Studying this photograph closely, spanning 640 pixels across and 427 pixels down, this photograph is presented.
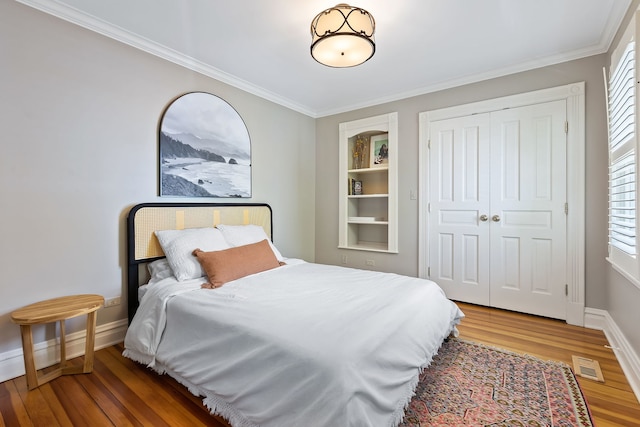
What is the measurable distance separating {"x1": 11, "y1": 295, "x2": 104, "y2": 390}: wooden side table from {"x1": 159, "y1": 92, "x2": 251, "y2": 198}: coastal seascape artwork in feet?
3.49

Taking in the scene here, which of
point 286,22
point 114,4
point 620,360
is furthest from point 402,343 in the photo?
point 114,4

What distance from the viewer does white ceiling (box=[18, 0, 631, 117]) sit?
6.86ft

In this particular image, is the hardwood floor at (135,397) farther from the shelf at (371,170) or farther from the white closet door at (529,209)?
the shelf at (371,170)

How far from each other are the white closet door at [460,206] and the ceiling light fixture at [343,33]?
5.67 feet

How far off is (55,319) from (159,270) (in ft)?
2.39

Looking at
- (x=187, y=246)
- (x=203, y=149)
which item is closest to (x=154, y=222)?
(x=187, y=246)

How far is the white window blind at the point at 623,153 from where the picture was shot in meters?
1.81

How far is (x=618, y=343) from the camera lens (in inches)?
86.0

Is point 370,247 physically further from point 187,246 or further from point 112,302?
point 112,302

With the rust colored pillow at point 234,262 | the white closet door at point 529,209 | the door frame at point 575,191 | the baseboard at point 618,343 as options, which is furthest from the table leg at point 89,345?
the door frame at point 575,191

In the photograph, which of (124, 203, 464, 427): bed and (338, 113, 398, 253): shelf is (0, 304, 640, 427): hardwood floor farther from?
(338, 113, 398, 253): shelf

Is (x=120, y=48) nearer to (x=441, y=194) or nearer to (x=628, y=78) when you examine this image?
(x=441, y=194)

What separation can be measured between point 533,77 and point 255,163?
3.04 meters

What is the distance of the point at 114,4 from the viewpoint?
81.5 inches
